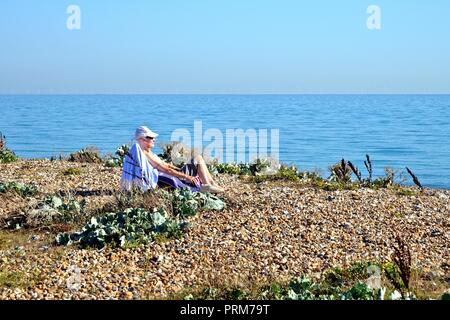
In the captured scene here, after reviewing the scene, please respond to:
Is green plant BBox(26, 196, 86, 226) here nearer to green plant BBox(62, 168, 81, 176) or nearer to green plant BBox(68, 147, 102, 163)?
green plant BBox(62, 168, 81, 176)

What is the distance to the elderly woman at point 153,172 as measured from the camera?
10.9 meters

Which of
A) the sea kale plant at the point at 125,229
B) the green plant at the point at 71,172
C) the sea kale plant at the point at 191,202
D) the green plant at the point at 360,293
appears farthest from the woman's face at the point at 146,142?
the green plant at the point at 360,293

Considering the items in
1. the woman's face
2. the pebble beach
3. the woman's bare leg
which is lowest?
the pebble beach

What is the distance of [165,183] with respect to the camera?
1129 cm

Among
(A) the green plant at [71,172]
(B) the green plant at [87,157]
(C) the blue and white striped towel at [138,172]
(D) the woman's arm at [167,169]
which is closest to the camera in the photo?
(C) the blue and white striped towel at [138,172]

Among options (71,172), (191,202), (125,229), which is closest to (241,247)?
(125,229)

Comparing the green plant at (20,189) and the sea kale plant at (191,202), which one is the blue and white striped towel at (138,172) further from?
the green plant at (20,189)

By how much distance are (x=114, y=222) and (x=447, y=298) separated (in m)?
4.38

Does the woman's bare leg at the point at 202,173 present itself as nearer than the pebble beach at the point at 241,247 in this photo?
No

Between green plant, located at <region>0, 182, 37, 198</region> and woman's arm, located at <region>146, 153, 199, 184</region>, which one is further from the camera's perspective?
green plant, located at <region>0, 182, 37, 198</region>

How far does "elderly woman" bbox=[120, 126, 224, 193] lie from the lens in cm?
1093

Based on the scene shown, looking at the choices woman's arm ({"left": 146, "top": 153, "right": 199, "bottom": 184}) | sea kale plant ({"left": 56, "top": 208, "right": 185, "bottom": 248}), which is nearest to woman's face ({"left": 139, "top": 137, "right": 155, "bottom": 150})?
woman's arm ({"left": 146, "top": 153, "right": 199, "bottom": 184})

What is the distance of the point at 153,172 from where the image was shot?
11172 millimetres

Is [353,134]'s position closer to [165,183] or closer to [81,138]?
[81,138]
